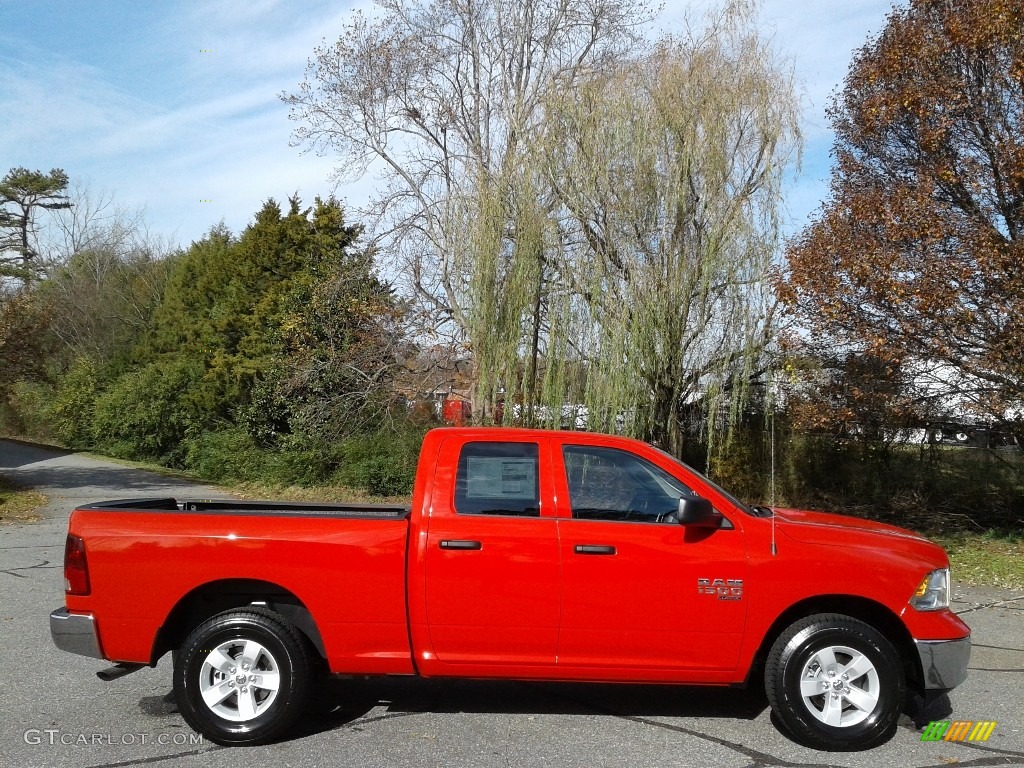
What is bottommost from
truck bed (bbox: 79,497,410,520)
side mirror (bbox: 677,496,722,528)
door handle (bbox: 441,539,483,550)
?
door handle (bbox: 441,539,483,550)

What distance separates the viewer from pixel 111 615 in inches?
198

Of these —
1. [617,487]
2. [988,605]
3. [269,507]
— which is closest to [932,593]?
[617,487]

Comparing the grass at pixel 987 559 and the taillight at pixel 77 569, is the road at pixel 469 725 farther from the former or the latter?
the grass at pixel 987 559

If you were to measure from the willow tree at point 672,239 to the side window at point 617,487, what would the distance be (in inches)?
287

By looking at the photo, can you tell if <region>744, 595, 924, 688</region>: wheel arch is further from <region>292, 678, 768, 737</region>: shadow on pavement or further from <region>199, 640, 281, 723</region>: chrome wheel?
<region>199, 640, 281, 723</region>: chrome wheel

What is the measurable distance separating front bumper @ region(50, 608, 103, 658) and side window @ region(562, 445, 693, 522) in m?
2.76

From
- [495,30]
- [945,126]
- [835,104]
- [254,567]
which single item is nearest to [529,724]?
[254,567]

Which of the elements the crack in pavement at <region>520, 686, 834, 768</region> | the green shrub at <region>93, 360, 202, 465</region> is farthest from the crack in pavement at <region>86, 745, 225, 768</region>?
the green shrub at <region>93, 360, 202, 465</region>

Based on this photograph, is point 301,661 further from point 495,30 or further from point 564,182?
point 495,30

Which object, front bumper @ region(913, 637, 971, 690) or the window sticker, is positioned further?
the window sticker

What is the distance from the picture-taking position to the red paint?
4988 millimetres

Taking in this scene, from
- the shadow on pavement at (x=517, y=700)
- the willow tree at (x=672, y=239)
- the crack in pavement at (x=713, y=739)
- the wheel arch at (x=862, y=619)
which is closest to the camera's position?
the crack in pavement at (x=713, y=739)

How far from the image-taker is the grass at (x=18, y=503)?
14.6 meters

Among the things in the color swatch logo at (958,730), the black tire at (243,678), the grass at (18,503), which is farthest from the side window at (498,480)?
the grass at (18,503)
